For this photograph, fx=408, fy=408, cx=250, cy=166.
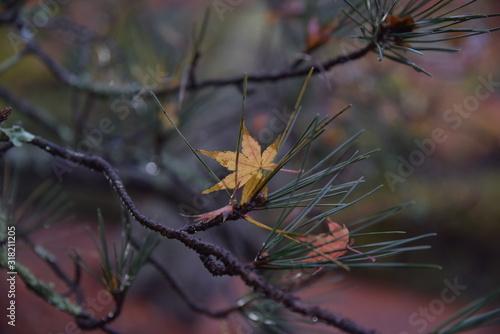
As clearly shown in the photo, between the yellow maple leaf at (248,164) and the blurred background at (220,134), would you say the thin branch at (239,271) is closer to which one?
the yellow maple leaf at (248,164)

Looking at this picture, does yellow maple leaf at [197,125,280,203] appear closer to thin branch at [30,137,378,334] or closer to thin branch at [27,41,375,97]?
thin branch at [30,137,378,334]

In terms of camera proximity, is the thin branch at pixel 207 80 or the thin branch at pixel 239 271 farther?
the thin branch at pixel 207 80

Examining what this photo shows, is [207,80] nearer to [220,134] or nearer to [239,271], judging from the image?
[239,271]

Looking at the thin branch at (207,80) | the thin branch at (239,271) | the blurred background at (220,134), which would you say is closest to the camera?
the thin branch at (239,271)

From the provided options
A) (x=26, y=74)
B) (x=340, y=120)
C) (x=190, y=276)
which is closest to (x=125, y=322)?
(x=190, y=276)

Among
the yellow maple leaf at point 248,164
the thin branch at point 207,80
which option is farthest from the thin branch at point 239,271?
the thin branch at point 207,80

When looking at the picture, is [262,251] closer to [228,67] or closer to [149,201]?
[149,201]
